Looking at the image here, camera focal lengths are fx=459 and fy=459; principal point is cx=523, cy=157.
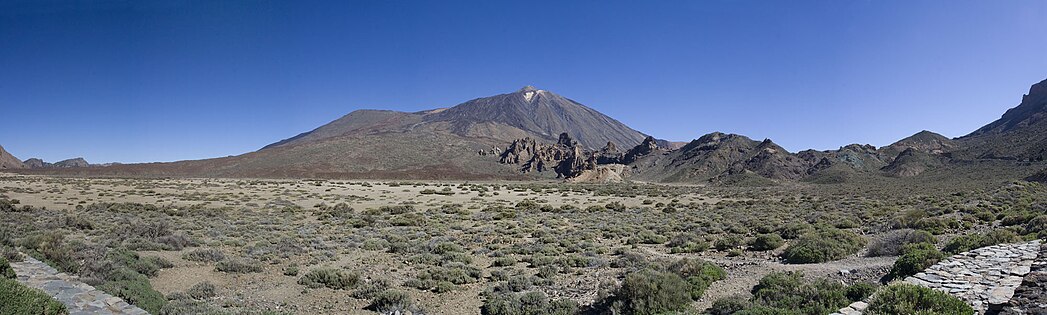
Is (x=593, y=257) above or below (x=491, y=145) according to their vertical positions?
below

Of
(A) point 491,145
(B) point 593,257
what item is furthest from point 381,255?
(A) point 491,145

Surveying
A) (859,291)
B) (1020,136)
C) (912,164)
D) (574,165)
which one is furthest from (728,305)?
(1020,136)

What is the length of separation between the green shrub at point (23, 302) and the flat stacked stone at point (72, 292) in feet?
1.01

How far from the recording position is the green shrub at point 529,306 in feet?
27.3

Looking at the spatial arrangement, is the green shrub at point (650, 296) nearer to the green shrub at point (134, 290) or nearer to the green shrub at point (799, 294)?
the green shrub at point (799, 294)

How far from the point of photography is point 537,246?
50.2 feet

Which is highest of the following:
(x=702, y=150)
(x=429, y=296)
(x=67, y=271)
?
(x=702, y=150)

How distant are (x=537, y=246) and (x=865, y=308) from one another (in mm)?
10400

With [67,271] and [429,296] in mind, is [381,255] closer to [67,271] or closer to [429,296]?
[429,296]

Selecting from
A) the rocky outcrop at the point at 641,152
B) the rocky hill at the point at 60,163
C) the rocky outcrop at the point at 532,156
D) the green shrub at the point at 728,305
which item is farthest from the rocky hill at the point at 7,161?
the green shrub at the point at 728,305

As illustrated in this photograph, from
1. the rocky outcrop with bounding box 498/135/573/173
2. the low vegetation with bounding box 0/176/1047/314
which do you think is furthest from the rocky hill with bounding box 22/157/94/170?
the low vegetation with bounding box 0/176/1047/314

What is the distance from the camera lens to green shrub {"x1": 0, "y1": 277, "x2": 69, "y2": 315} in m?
5.34

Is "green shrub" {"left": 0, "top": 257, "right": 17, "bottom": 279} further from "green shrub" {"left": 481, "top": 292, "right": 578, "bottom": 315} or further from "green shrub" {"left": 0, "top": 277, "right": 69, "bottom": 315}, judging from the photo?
"green shrub" {"left": 481, "top": 292, "right": 578, "bottom": 315}

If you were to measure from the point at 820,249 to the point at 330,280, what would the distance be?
1253 cm
